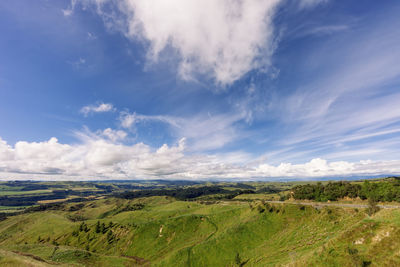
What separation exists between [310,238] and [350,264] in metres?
31.6

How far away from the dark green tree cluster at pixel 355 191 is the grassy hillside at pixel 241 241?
1844cm

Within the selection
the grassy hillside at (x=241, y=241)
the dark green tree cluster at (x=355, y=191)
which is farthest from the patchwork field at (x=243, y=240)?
the dark green tree cluster at (x=355, y=191)

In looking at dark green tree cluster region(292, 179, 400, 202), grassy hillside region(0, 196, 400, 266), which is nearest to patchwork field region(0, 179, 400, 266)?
grassy hillside region(0, 196, 400, 266)

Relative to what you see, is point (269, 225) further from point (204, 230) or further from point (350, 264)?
→ point (350, 264)

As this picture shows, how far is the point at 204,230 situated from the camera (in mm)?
102250

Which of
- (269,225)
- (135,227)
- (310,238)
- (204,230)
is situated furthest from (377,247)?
(135,227)

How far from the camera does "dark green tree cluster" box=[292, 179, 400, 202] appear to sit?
7625 centimetres

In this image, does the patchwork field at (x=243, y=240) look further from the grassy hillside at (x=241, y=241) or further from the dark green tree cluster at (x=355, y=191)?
the dark green tree cluster at (x=355, y=191)

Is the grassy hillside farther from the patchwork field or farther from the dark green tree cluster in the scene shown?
the dark green tree cluster

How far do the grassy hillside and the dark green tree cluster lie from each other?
726 inches

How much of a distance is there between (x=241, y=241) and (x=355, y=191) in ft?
196

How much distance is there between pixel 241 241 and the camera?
258ft

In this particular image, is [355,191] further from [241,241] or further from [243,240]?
[241,241]

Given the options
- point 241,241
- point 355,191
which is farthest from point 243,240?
point 355,191
